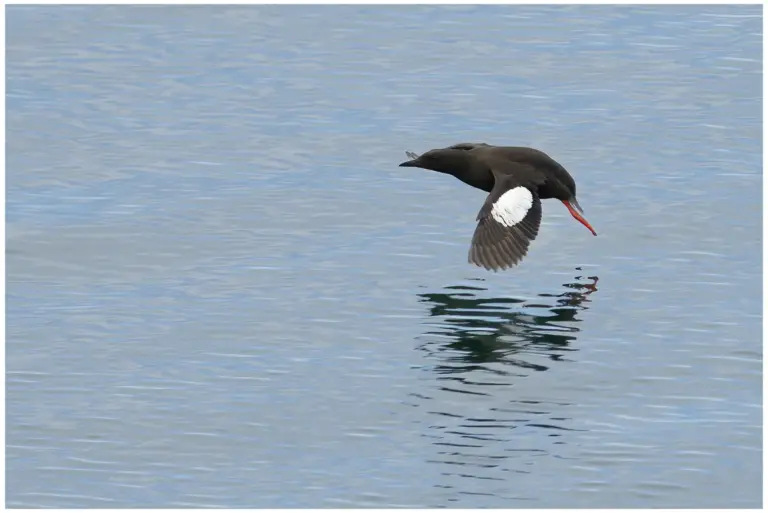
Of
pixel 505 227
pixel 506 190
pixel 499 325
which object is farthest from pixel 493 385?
pixel 506 190

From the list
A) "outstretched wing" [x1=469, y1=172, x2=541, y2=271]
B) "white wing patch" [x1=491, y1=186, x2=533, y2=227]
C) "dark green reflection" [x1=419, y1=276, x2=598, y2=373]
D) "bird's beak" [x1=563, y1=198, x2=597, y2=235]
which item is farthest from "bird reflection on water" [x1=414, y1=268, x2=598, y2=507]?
"bird's beak" [x1=563, y1=198, x2=597, y2=235]

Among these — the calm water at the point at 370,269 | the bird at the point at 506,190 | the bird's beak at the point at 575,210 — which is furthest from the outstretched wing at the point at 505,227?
the bird's beak at the point at 575,210

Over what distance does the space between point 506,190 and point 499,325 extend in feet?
7.09

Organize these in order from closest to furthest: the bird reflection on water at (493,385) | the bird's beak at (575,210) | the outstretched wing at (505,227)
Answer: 1. the bird reflection on water at (493,385)
2. the outstretched wing at (505,227)
3. the bird's beak at (575,210)

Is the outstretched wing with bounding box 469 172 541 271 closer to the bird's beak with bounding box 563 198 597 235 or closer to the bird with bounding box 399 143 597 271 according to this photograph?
the bird with bounding box 399 143 597 271

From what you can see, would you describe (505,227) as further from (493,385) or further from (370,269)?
(493,385)

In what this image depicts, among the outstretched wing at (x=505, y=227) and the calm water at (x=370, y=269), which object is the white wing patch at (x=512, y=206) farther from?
the calm water at (x=370, y=269)

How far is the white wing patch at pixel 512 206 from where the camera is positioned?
19938 millimetres

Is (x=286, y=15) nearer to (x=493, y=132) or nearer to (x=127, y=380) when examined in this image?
(x=493, y=132)

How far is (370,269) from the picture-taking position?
20750mm

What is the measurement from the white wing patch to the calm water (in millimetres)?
655

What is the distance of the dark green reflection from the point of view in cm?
1761

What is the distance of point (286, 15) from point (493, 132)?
9.00 meters

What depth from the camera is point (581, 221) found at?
21391 millimetres
